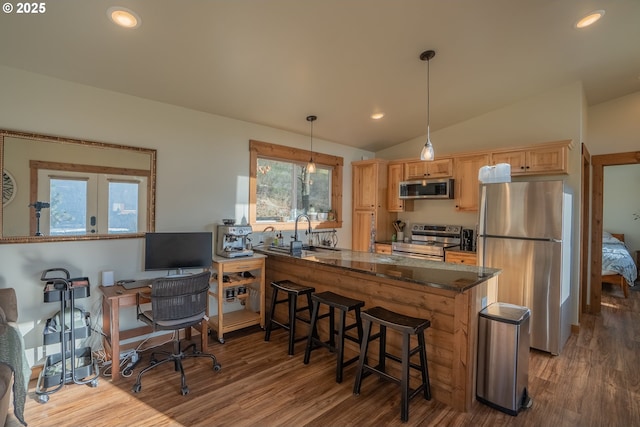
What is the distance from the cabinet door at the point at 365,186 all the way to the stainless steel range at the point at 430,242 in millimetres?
828

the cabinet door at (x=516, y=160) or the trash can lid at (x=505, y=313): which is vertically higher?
the cabinet door at (x=516, y=160)

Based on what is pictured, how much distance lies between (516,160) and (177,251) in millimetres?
4161

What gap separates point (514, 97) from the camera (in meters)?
4.05

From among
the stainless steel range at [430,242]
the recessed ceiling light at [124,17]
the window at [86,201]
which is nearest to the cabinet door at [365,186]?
the stainless steel range at [430,242]

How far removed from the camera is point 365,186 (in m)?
5.34

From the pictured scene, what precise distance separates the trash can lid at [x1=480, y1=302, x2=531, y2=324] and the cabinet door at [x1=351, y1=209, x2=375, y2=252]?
2773 mm

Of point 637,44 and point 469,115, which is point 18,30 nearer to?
point 469,115

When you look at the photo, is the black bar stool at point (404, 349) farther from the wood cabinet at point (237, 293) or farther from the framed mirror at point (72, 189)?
the framed mirror at point (72, 189)

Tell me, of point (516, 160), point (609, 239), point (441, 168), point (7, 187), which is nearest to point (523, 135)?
point (516, 160)

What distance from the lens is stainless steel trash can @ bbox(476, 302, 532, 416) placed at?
2.19 m

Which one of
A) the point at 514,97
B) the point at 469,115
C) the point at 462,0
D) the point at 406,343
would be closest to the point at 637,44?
the point at 514,97

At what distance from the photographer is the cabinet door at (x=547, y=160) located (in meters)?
3.66

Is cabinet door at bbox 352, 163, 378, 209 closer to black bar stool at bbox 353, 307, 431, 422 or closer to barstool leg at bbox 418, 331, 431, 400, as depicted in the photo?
black bar stool at bbox 353, 307, 431, 422

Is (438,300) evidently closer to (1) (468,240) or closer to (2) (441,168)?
(1) (468,240)
